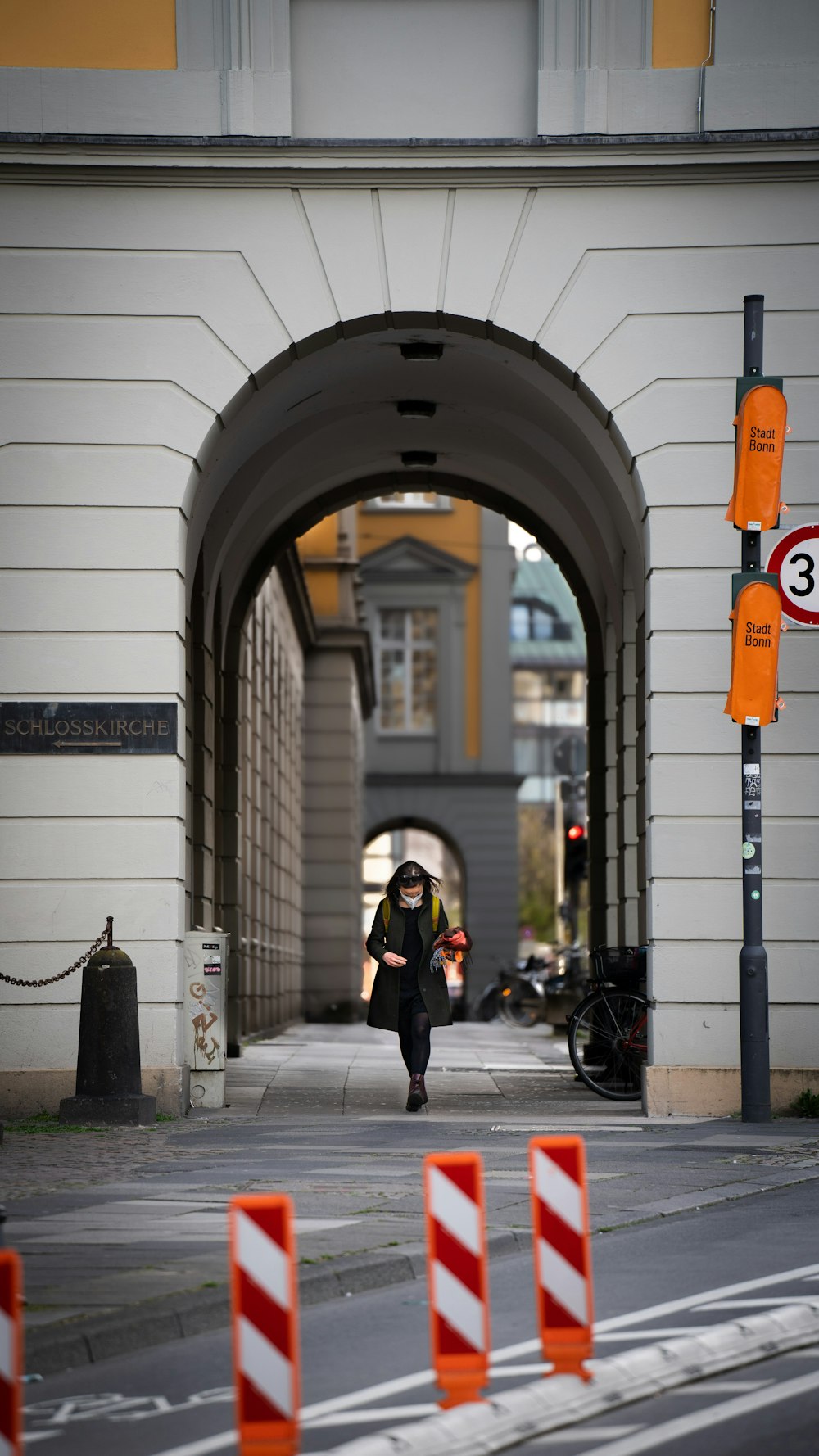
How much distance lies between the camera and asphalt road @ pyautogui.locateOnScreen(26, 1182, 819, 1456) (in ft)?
16.8

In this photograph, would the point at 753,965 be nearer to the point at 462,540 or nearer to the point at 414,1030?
the point at 414,1030

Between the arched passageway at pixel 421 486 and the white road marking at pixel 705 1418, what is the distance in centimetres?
916

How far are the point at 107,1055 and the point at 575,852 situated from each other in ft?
52.3

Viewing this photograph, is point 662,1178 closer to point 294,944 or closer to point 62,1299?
point 62,1299

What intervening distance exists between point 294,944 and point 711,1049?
20475 millimetres

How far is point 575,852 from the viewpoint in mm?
27766

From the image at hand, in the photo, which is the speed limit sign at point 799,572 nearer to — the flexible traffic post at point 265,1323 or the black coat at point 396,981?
the black coat at point 396,981

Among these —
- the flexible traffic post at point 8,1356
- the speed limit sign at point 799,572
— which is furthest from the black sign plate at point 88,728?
the flexible traffic post at point 8,1356

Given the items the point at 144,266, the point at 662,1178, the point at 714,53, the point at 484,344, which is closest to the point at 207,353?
the point at 144,266

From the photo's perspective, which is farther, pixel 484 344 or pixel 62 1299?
pixel 484 344

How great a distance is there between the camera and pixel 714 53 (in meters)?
13.9

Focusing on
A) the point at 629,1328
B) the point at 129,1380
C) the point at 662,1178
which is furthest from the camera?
the point at 662,1178

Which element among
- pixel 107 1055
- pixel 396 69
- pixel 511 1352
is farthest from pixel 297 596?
pixel 511 1352

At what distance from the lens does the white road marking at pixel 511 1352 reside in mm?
5062
